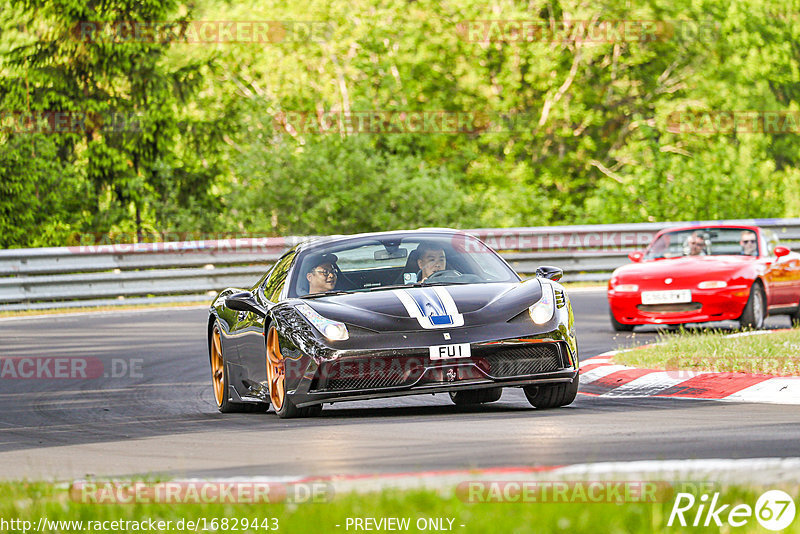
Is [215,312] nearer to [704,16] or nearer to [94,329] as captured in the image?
[94,329]

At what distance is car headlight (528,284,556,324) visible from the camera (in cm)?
905

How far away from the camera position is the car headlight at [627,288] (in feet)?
51.6

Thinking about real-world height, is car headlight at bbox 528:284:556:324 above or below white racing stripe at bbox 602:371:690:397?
above

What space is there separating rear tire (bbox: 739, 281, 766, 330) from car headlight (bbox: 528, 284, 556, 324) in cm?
647

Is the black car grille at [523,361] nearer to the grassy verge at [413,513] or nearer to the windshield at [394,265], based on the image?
the windshield at [394,265]

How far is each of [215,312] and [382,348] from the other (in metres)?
2.77

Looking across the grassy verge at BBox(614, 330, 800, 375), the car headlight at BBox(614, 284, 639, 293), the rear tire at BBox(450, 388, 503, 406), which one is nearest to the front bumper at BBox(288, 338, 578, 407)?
the rear tire at BBox(450, 388, 503, 406)

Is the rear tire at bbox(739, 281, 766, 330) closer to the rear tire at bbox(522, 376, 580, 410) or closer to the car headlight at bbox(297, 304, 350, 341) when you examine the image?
the rear tire at bbox(522, 376, 580, 410)

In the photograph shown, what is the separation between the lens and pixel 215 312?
11172 mm

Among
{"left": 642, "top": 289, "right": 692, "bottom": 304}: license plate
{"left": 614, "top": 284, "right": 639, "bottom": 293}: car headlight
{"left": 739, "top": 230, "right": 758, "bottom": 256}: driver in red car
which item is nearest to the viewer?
{"left": 642, "top": 289, "right": 692, "bottom": 304}: license plate

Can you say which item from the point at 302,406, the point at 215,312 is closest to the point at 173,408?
the point at 215,312

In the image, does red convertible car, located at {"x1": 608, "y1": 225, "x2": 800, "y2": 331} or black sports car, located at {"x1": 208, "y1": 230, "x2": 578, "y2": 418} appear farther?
red convertible car, located at {"x1": 608, "y1": 225, "x2": 800, "y2": 331}

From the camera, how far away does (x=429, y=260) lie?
1002 centimetres

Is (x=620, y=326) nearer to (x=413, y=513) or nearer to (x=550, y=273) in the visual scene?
(x=550, y=273)
